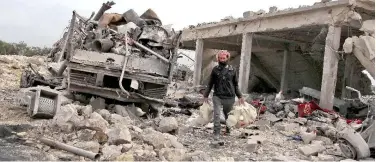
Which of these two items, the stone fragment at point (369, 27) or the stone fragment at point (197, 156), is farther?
the stone fragment at point (369, 27)

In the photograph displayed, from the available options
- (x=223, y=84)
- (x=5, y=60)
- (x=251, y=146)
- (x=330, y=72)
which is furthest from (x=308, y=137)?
(x=5, y=60)

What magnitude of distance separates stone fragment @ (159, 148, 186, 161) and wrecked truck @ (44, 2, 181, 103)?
9.45ft

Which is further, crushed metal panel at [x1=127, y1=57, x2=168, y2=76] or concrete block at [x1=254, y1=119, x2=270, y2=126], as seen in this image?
concrete block at [x1=254, y1=119, x2=270, y2=126]

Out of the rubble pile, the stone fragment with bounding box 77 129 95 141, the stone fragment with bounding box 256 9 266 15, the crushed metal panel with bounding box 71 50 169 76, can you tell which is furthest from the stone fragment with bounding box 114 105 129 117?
the rubble pile

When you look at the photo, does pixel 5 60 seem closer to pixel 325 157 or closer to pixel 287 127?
pixel 287 127

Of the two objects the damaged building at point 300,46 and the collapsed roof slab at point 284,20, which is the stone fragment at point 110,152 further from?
the collapsed roof slab at point 284,20

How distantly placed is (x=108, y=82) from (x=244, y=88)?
7.68 m

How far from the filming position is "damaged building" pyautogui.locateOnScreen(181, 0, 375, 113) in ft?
35.9

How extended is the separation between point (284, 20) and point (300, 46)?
4902 millimetres

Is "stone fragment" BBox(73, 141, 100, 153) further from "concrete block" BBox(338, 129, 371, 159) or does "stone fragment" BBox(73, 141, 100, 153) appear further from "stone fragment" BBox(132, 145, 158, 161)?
"concrete block" BBox(338, 129, 371, 159)

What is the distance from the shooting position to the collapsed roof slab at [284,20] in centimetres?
1116

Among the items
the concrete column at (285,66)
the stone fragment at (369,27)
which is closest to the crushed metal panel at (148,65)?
the stone fragment at (369,27)

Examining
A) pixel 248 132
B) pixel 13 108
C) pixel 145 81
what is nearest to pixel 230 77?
pixel 248 132

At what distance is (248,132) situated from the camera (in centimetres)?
764
